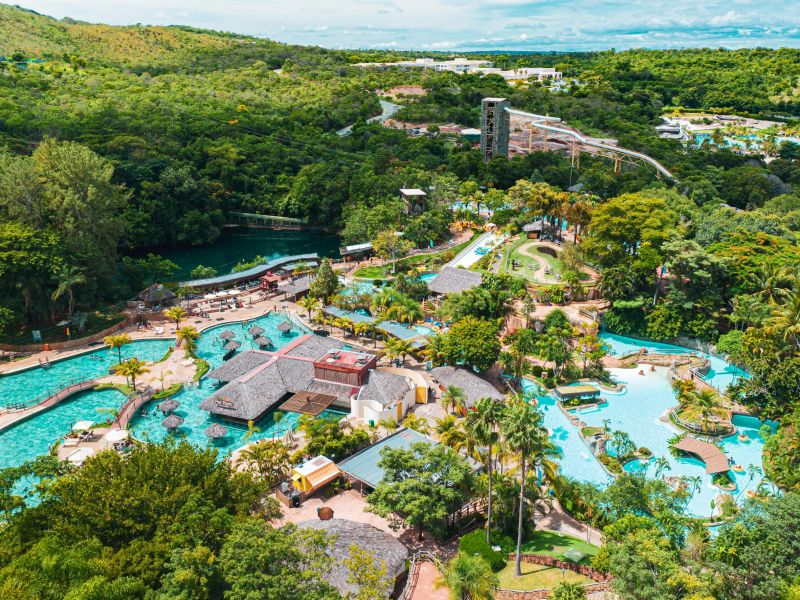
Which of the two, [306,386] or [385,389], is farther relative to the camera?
[306,386]

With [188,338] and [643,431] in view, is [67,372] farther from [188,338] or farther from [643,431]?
[643,431]

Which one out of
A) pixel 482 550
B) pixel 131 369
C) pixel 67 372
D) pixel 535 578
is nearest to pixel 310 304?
pixel 131 369

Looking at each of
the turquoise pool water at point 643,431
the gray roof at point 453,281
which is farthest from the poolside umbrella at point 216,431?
the gray roof at point 453,281

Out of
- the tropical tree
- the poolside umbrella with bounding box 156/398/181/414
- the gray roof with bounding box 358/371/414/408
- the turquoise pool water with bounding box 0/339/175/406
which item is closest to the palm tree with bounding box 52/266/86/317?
the turquoise pool water with bounding box 0/339/175/406

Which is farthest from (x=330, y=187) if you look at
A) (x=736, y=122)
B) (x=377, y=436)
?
(x=736, y=122)

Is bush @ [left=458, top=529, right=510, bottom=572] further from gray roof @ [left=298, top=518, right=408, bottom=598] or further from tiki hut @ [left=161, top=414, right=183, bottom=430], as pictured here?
tiki hut @ [left=161, top=414, right=183, bottom=430]

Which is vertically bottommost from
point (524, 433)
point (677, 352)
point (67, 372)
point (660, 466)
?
point (677, 352)

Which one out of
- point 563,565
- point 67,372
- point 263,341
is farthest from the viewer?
point 263,341
